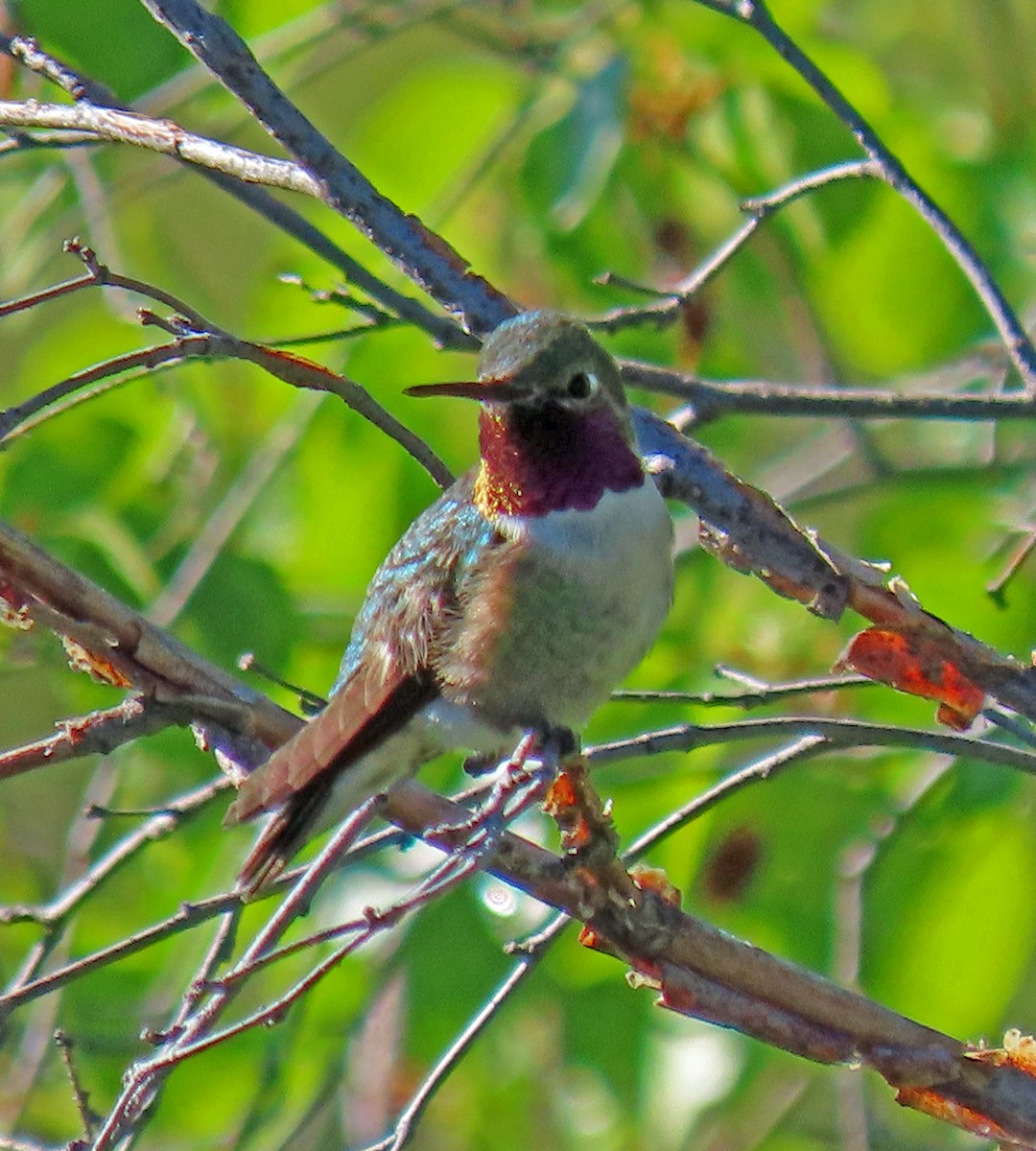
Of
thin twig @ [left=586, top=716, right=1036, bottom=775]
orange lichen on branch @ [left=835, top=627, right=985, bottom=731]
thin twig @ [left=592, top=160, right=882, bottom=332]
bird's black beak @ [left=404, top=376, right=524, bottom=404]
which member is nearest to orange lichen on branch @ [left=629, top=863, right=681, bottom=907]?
thin twig @ [left=586, top=716, right=1036, bottom=775]

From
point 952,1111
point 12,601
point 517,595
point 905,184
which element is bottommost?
point 952,1111

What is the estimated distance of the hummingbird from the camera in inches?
104

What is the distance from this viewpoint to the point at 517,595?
9.04ft

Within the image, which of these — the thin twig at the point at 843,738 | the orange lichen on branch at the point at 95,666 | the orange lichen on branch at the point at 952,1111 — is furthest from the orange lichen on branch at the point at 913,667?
the orange lichen on branch at the point at 95,666

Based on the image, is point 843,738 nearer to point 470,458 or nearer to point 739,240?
point 739,240

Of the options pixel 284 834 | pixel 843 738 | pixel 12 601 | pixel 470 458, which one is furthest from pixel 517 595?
pixel 470 458

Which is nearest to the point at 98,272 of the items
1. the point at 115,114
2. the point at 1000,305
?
the point at 115,114

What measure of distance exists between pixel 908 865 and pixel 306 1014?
1357 millimetres

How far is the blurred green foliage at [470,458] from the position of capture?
3592 millimetres

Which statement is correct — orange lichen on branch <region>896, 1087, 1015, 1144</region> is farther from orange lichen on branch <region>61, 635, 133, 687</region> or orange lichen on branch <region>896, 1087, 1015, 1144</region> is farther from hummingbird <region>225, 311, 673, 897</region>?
orange lichen on branch <region>61, 635, 133, 687</region>

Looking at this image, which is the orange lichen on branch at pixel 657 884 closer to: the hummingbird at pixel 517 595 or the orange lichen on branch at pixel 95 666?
the hummingbird at pixel 517 595

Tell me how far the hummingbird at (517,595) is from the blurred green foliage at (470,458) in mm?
770

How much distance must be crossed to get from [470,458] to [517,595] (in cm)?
160

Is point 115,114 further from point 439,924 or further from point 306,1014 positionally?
point 306,1014
